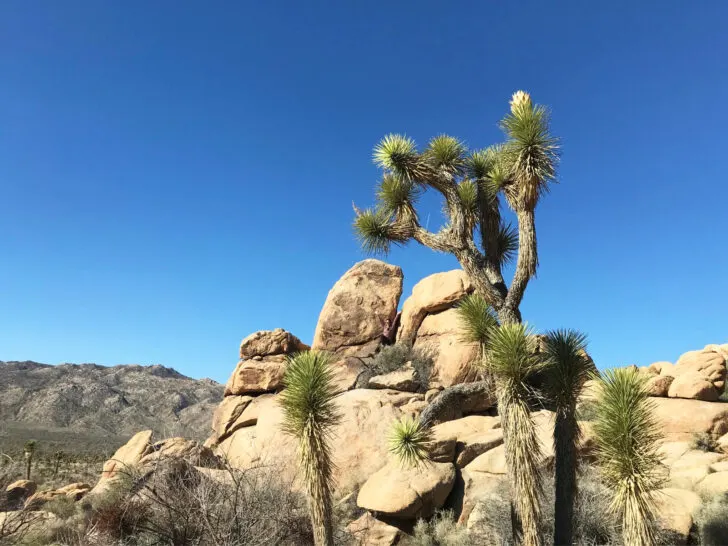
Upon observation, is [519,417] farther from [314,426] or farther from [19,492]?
[19,492]

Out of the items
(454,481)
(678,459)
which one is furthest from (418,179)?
(678,459)

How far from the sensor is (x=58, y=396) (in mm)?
58656

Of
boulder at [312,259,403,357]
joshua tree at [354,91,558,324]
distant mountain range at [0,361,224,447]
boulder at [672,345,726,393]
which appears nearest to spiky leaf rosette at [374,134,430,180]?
joshua tree at [354,91,558,324]

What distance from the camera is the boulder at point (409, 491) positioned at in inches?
409

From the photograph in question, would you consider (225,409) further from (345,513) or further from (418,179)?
(418,179)

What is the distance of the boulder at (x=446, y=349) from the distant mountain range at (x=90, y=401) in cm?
3206

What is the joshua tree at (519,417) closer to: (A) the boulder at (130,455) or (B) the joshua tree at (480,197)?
(B) the joshua tree at (480,197)

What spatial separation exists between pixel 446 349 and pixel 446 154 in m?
8.05

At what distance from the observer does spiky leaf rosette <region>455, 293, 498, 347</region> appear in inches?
363

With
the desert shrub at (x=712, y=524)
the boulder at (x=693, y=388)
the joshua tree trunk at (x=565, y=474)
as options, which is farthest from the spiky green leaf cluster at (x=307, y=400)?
the boulder at (x=693, y=388)

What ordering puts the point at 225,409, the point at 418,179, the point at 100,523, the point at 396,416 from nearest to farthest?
the point at 100,523 < the point at 418,179 < the point at 396,416 < the point at 225,409

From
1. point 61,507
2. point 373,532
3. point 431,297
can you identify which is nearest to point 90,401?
point 61,507

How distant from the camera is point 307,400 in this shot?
855 cm

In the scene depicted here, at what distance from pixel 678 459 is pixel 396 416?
7.44 meters
